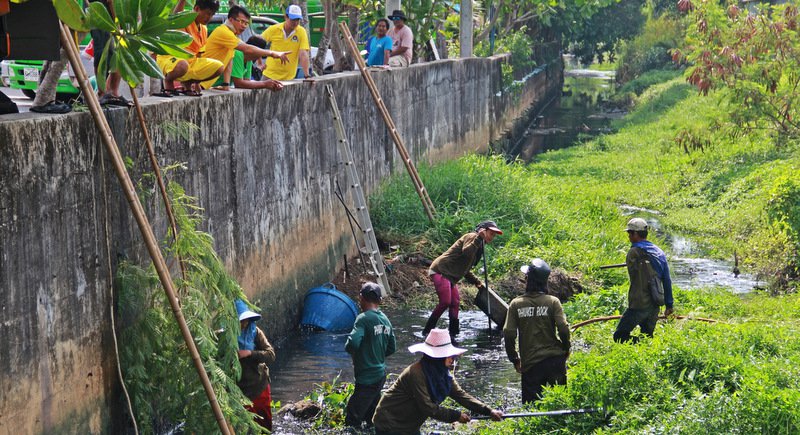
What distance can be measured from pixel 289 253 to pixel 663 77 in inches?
1524

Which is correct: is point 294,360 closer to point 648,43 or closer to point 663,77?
point 663,77

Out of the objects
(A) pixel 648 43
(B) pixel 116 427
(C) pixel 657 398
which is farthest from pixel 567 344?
(A) pixel 648 43

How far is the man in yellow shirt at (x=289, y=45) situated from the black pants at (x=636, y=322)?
572 cm

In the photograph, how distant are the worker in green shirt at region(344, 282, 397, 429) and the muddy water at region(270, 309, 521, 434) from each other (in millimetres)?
564

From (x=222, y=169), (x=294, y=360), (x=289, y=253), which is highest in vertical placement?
(x=222, y=169)

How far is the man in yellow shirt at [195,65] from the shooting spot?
34.9ft

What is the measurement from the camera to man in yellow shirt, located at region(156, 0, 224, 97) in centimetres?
1064

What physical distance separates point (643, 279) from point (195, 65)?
4735mm

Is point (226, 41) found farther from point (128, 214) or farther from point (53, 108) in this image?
point (53, 108)

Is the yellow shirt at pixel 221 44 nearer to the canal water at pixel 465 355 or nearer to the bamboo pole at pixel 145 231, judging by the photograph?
the canal water at pixel 465 355

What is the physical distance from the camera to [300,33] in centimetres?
1461

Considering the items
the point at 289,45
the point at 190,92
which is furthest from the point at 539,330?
the point at 289,45

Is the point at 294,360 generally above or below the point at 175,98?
below

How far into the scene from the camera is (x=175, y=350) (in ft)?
28.2
